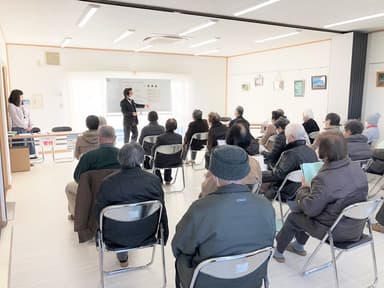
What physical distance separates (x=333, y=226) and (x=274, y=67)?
739 centimetres

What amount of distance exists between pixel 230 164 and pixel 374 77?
6.50 m

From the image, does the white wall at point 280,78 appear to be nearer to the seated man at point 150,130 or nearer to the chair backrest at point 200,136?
the chair backrest at point 200,136

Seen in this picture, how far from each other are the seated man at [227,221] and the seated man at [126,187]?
72 centimetres

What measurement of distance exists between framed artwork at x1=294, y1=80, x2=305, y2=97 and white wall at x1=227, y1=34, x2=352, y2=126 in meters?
0.09

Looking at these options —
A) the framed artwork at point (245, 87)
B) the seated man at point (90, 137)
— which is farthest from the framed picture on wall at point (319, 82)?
the seated man at point (90, 137)

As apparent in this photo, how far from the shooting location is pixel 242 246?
1.48 meters

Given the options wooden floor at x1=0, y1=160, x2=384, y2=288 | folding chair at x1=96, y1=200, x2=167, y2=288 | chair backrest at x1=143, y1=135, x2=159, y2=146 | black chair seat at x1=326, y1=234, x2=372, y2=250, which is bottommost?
wooden floor at x1=0, y1=160, x2=384, y2=288

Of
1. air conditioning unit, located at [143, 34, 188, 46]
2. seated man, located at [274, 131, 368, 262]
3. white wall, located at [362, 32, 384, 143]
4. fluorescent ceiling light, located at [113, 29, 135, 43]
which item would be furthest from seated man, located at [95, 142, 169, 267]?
white wall, located at [362, 32, 384, 143]

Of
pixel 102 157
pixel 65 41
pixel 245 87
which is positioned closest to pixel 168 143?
pixel 102 157

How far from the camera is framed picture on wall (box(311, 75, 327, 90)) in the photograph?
7465mm

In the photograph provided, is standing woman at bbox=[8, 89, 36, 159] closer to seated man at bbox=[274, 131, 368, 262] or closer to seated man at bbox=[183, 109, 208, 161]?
seated man at bbox=[183, 109, 208, 161]

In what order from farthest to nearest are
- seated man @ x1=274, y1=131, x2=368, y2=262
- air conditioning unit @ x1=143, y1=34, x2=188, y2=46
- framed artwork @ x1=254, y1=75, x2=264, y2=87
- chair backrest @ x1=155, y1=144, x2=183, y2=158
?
1. framed artwork @ x1=254, y1=75, x2=264, y2=87
2. air conditioning unit @ x1=143, y1=34, x2=188, y2=46
3. chair backrest @ x1=155, y1=144, x2=183, y2=158
4. seated man @ x1=274, y1=131, x2=368, y2=262

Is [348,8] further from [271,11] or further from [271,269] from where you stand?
[271,269]

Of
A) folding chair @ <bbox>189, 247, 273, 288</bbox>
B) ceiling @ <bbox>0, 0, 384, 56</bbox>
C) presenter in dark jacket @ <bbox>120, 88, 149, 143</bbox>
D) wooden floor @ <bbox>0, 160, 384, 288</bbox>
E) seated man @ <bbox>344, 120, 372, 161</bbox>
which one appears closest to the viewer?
folding chair @ <bbox>189, 247, 273, 288</bbox>
